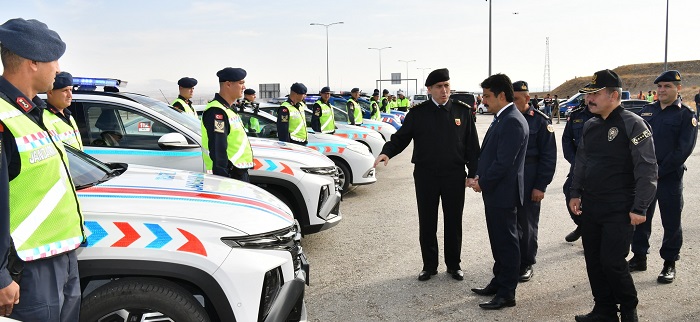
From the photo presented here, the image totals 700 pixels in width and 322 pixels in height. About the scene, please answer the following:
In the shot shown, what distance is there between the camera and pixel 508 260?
4.29 m

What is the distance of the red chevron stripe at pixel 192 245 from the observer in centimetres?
274

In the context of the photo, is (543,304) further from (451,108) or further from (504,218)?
(451,108)

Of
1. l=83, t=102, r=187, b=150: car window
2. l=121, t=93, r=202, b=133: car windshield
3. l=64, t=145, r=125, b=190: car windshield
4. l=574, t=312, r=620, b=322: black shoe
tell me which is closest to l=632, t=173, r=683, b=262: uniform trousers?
l=574, t=312, r=620, b=322: black shoe

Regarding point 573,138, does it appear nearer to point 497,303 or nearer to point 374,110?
point 497,303

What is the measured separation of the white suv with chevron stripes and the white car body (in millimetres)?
2396

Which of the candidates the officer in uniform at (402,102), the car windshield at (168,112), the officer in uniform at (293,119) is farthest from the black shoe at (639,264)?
the officer in uniform at (402,102)

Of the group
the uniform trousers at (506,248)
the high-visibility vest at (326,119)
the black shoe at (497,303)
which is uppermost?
the high-visibility vest at (326,119)

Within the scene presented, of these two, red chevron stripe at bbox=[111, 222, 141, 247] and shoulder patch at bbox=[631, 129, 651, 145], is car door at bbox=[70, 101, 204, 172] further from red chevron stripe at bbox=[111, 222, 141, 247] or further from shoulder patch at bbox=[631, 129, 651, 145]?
shoulder patch at bbox=[631, 129, 651, 145]

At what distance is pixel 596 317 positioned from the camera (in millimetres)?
3939

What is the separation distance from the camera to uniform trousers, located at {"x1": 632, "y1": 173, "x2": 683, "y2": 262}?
4.82 m

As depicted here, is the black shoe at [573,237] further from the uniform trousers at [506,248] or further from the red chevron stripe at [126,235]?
the red chevron stripe at [126,235]

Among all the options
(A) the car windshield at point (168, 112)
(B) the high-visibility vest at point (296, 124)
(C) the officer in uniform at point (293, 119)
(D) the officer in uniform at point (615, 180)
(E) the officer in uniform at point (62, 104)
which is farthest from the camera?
(B) the high-visibility vest at point (296, 124)

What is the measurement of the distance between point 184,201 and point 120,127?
3.10 metres

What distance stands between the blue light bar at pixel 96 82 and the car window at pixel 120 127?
2.31 ft
